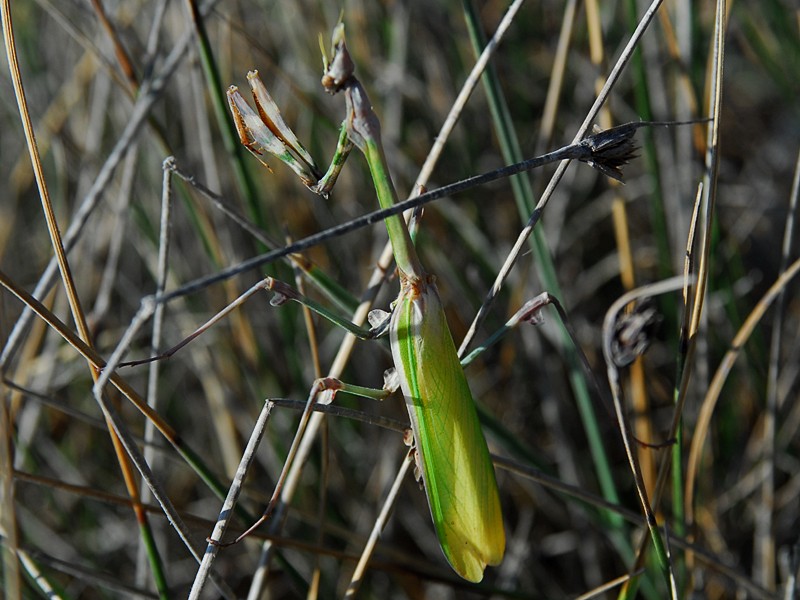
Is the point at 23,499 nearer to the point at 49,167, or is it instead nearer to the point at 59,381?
the point at 59,381

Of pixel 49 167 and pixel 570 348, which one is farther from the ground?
pixel 49 167

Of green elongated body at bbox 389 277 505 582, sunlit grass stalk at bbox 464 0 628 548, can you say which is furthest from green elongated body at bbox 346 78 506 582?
sunlit grass stalk at bbox 464 0 628 548

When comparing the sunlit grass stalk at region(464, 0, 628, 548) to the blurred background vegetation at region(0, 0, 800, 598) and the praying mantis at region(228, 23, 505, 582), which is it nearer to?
the blurred background vegetation at region(0, 0, 800, 598)

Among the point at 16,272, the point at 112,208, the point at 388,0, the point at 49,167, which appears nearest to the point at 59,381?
the point at 112,208

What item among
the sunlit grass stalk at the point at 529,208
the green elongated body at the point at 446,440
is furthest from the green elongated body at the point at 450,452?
the sunlit grass stalk at the point at 529,208

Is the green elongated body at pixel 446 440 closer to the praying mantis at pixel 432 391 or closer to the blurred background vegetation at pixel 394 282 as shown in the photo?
the praying mantis at pixel 432 391
